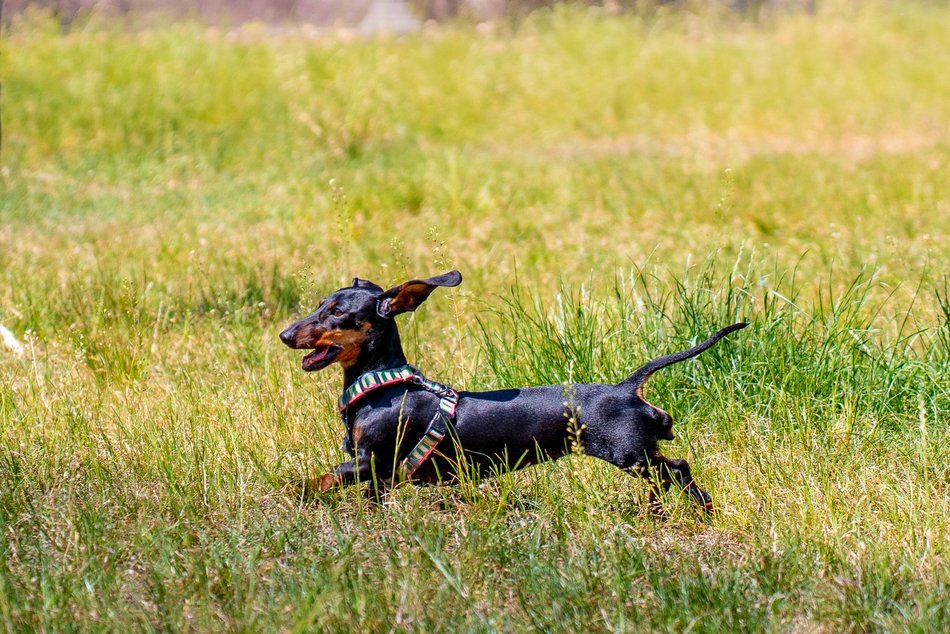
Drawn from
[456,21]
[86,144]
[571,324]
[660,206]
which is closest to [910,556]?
[571,324]

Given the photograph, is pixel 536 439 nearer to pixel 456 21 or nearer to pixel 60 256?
pixel 60 256

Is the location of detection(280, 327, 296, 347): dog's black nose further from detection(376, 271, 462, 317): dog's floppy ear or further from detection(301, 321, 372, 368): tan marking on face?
detection(376, 271, 462, 317): dog's floppy ear

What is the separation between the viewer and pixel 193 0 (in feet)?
41.6

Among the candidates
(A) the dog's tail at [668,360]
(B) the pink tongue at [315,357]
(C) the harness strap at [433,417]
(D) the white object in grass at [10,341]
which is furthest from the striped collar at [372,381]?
(D) the white object in grass at [10,341]

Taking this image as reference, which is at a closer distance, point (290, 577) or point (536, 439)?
point (290, 577)

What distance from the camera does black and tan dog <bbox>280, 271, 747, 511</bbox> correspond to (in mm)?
3332

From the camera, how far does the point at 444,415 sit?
338 centimetres

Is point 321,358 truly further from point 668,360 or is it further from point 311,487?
point 668,360

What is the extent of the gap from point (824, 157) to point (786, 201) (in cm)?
182

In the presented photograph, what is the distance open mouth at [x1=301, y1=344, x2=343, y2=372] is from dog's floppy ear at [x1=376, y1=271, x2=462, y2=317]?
162 millimetres

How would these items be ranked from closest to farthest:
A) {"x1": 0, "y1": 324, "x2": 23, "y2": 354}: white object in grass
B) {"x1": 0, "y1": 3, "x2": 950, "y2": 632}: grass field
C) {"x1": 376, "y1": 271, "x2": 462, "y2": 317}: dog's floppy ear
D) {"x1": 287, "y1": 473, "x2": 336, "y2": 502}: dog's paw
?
{"x1": 0, "y1": 3, "x2": 950, "y2": 632}: grass field < {"x1": 376, "y1": 271, "x2": 462, "y2": 317}: dog's floppy ear < {"x1": 287, "y1": 473, "x2": 336, "y2": 502}: dog's paw < {"x1": 0, "y1": 324, "x2": 23, "y2": 354}: white object in grass

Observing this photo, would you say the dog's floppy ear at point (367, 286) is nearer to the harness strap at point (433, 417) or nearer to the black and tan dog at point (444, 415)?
the black and tan dog at point (444, 415)

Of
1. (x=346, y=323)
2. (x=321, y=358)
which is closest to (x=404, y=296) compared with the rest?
(x=346, y=323)

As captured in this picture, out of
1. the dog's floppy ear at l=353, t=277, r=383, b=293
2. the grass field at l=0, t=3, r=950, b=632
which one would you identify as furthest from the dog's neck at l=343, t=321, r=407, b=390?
the grass field at l=0, t=3, r=950, b=632
